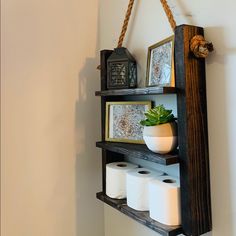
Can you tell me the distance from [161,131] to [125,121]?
0.27m

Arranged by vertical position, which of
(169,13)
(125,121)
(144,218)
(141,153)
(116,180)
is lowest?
(144,218)

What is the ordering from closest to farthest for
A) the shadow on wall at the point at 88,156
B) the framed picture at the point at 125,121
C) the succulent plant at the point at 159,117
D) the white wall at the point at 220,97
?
the white wall at the point at 220,97, the succulent plant at the point at 159,117, the framed picture at the point at 125,121, the shadow on wall at the point at 88,156

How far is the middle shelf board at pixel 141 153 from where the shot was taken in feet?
2.51

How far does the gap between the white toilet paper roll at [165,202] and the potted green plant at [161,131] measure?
0.11 metres

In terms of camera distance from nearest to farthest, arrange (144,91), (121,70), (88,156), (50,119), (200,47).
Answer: (200,47) → (144,91) → (121,70) → (50,119) → (88,156)

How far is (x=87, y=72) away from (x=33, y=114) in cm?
33

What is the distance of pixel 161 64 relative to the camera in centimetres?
88

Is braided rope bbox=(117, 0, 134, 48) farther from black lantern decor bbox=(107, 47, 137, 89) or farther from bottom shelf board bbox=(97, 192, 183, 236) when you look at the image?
bottom shelf board bbox=(97, 192, 183, 236)

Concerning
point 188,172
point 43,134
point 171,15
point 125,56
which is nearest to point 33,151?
point 43,134

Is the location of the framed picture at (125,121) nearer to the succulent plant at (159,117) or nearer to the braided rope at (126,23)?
the succulent plant at (159,117)

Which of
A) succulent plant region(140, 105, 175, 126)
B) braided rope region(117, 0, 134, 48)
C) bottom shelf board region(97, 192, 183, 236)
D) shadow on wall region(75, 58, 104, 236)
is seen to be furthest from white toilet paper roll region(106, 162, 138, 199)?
braided rope region(117, 0, 134, 48)

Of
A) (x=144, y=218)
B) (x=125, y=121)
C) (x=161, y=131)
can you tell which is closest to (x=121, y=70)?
(x=125, y=121)

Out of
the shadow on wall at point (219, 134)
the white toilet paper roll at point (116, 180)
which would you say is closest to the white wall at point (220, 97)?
the shadow on wall at point (219, 134)

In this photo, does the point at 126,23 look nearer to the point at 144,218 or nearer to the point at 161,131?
the point at 161,131
